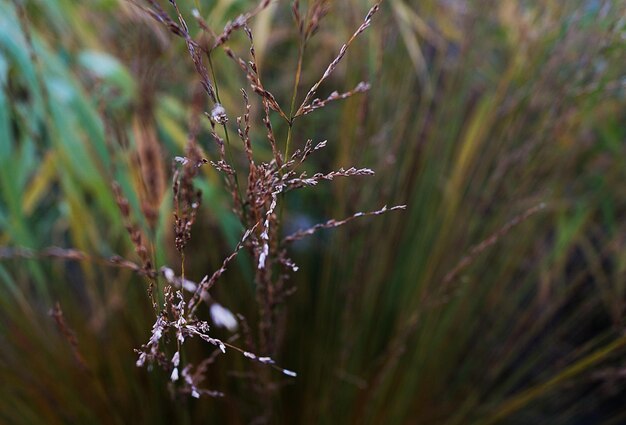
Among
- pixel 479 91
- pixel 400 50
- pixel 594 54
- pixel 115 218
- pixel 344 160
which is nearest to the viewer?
pixel 594 54

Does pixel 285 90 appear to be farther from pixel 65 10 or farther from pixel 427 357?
pixel 427 357

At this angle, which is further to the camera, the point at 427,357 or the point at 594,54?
the point at 427,357

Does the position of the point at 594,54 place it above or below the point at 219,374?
above

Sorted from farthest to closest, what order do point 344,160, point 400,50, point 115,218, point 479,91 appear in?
point 479,91 → point 400,50 → point 344,160 → point 115,218

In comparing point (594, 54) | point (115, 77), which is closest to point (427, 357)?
point (594, 54)

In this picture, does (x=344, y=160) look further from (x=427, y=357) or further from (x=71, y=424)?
(x=71, y=424)

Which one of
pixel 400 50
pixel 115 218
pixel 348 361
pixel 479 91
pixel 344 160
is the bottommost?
pixel 348 361
